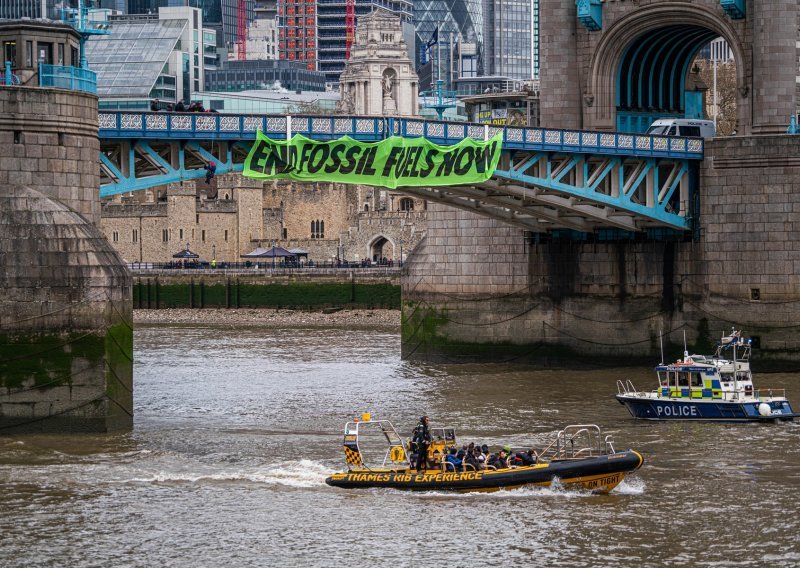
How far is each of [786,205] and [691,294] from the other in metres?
4.81

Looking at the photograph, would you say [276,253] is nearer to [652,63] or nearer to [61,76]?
[652,63]

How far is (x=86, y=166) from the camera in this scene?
163 feet

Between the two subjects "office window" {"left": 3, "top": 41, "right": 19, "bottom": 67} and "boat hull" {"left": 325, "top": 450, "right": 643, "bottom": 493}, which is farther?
"office window" {"left": 3, "top": 41, "right": 19, "bottom": 67}

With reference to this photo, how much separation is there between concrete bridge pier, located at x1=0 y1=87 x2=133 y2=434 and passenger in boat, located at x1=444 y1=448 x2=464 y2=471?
32.4 feet

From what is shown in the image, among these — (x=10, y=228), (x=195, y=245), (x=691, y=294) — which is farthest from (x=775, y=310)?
(x=195, y=245)

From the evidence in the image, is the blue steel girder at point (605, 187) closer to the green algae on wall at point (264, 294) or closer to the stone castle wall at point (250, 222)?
the green algae on wall at point (264, 294)

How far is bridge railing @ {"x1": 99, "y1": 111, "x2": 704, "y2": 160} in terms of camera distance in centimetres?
5194

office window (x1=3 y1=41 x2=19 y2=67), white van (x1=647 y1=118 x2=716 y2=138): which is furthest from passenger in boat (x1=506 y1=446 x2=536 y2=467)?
white van (x1=647 y1=118 x2=716 y2=138)

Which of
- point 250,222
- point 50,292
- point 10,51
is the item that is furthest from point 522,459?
point 250,222

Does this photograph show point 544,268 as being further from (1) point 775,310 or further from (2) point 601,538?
(2) point 601,538

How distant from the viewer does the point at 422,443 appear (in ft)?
146

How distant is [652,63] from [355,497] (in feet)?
120

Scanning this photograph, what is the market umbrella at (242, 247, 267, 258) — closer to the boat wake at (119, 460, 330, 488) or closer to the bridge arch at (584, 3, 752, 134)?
the bridge arch at (584, 3, 752, 134)

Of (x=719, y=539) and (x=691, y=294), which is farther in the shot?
(x=691, y=294)
